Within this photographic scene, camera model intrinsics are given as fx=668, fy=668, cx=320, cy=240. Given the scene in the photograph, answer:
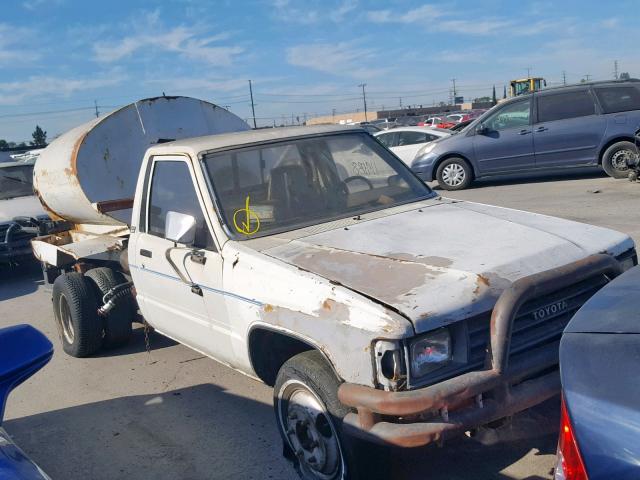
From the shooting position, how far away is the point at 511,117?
43.8ft

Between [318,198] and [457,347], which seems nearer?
[457,347]

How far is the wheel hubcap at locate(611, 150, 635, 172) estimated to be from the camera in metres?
12.3

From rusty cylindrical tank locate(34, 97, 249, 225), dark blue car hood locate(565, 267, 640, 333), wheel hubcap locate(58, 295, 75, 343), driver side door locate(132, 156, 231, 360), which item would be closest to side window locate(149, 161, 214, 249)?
driver side door locate(132, 156, 231, 360)

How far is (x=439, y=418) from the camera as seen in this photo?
115 inches

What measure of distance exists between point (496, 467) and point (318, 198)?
201cm

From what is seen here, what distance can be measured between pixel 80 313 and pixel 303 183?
2.58 meters

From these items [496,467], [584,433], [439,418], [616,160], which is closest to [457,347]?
[439,418]

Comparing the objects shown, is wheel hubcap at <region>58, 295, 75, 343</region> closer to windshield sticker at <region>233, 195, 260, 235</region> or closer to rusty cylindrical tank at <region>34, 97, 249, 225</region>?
rusty cylindrical tank at <region>34, 97, 249, 225</region>

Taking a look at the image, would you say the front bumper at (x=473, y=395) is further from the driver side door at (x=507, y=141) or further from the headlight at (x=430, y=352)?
the driver side door at (x=507, y=141)

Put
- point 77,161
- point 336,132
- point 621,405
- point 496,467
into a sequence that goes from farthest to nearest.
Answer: point 77,161 → point 336,132 → point 496,467 → point 621,405

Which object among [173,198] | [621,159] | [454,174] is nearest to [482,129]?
[454,174]

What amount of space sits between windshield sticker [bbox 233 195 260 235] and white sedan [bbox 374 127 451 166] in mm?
12307

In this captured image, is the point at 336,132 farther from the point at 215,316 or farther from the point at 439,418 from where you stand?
the point at 439,418

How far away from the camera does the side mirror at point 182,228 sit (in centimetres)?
414
